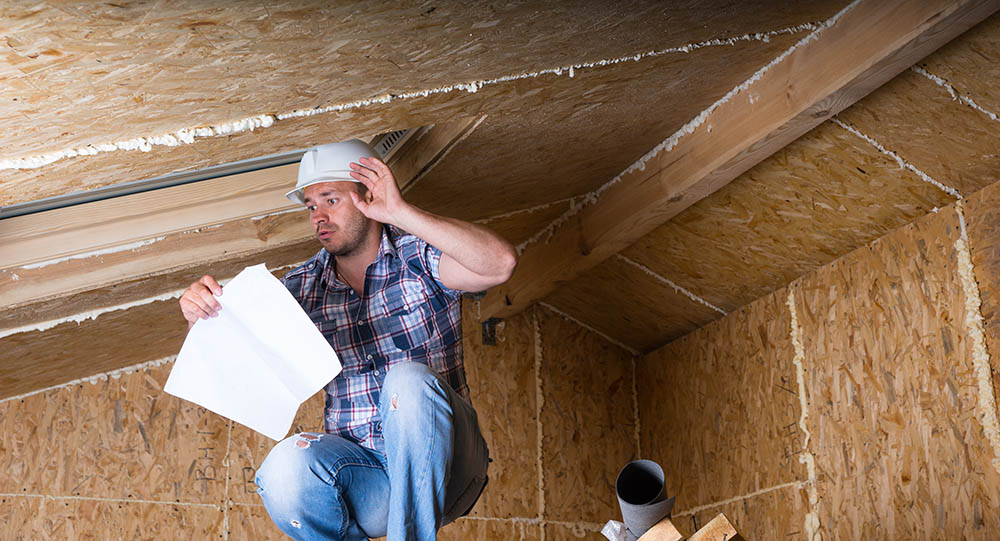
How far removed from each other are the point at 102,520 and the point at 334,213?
1.71 meters

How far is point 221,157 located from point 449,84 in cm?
53

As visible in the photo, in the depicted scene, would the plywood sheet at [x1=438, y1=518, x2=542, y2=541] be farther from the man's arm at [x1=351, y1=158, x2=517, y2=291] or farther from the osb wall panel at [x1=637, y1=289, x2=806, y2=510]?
the man's arm at [x1=351, y1=158, x2=517, y2=291]

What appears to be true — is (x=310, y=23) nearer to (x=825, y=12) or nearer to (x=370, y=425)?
(x=370, y=425)

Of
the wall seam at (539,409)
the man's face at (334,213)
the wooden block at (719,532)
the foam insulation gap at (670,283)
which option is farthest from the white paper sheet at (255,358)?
the wall seam at (539,409)

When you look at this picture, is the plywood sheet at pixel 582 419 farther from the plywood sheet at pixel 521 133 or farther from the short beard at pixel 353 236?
the short beard at pixel 353 236

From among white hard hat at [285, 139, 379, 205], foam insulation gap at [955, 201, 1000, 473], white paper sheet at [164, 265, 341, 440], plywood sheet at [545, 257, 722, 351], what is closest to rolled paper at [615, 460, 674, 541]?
white paper sheet at [164, 265, 341, 440]

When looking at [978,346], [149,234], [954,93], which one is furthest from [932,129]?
[149,234]

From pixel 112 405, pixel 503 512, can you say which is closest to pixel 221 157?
pixel 112 405

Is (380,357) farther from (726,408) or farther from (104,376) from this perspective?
(726,408)

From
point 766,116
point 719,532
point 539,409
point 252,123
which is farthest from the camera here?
point 539,409

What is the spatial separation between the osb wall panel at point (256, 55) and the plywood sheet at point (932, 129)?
57cm

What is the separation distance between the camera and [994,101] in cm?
254

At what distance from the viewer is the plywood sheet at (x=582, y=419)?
4.40 m

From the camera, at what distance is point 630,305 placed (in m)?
4.36
